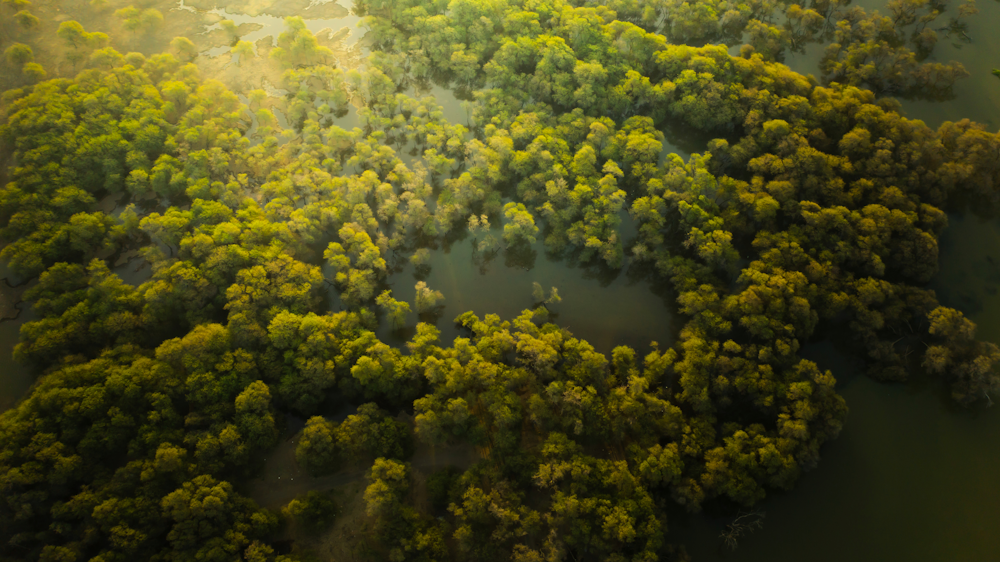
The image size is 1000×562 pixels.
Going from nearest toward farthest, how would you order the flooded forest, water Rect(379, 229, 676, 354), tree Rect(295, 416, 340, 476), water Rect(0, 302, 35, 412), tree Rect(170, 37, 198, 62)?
the flooded forest
tree Rect(295, 416, 340, 476)
water Rect(0, 302, 35, 412)
water Rect(379, 229, 676, 354)
tree Rect(170, 37, 198, 62)

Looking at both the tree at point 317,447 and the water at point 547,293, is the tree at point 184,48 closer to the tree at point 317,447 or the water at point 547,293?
the water at point 547,293

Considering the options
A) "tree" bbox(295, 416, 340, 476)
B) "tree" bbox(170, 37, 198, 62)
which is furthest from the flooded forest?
"tree" bbox(170, 37, 198, 62)

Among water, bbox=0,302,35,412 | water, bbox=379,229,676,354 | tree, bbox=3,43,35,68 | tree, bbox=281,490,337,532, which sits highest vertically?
tree, bbox=3,43,35,68

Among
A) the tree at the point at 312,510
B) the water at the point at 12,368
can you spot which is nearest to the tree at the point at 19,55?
the water at the point at 12,368

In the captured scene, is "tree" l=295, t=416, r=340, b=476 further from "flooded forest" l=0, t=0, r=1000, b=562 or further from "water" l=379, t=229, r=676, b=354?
"water" l=379, t=229, r=676, b=354

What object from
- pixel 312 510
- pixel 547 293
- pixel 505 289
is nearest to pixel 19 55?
pixel 505 289

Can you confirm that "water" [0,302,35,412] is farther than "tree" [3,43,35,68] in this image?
No

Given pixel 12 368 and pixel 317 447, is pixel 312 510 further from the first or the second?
pixel 12 368

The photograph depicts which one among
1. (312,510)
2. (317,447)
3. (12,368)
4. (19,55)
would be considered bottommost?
(312,510)

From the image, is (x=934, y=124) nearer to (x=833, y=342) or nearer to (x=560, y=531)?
(x=833, y=342)
